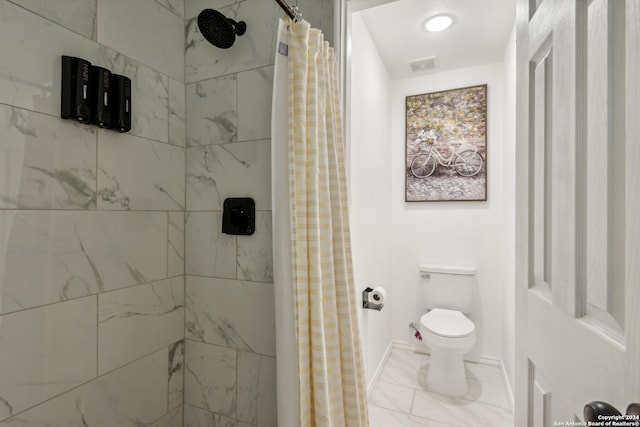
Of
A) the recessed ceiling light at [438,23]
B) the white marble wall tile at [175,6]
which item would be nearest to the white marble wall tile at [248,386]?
the white marble wall tile at [175,6]

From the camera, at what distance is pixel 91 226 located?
103 centimetres

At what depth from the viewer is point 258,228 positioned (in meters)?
1.24

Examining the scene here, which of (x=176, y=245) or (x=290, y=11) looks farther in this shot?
(x=176, y=245)

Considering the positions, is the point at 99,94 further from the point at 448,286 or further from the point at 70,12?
the point at 448,286

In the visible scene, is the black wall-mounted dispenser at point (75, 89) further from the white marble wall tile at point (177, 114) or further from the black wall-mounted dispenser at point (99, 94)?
the white marble wall tile at point (177, 114)

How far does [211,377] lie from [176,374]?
0.17 meters

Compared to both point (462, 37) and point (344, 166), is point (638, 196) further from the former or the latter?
point (462, 37)

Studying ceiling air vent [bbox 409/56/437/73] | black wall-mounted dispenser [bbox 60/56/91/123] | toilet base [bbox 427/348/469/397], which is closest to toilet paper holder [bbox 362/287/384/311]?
toilet base [bbox 427/348/469/397]

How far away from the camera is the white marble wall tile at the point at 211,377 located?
4.25 feet

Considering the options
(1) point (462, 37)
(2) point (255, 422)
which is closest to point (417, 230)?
(1) point (462, 37)

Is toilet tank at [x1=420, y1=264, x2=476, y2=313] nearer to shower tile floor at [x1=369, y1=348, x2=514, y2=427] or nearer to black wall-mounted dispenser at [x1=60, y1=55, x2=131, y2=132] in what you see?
shower tile floor at [x1=369, y1=348, x2=514, y2=427]

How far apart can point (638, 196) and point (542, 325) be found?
465mm

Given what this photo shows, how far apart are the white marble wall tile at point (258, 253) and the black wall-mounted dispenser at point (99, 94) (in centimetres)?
63

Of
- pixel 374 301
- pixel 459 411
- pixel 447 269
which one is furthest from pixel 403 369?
pixel 374 301
